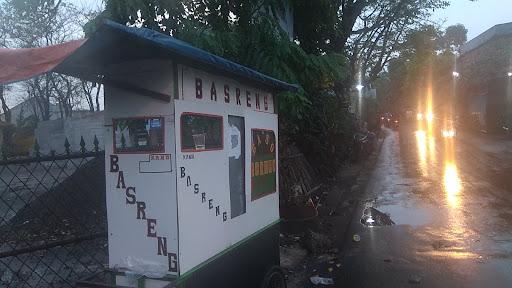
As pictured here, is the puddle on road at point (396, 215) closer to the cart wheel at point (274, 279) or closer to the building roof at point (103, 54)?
the cart wheel at point (274, 279)

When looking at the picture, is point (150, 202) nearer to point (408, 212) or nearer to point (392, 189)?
point (408, 212)

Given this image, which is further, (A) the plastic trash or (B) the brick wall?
(B) the brick wall

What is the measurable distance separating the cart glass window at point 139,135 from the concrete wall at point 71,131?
14.2 meters

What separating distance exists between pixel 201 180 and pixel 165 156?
37 centimetres

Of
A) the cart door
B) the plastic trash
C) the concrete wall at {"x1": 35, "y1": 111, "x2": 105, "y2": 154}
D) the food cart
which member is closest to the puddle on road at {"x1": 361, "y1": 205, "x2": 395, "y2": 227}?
the plastic trash

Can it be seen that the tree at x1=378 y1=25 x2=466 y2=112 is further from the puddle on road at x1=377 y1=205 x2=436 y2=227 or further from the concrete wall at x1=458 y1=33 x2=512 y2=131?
the puddle on road at x1=377 y1=205 x2=436 y2=227

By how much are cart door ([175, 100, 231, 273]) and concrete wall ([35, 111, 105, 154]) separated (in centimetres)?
1411

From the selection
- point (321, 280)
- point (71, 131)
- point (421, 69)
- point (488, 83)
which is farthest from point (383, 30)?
point (421, 69)

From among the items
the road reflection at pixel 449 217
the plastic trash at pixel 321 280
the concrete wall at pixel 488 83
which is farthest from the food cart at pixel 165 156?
the concrete wall at pixel 488 83

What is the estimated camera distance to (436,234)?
26.9ft

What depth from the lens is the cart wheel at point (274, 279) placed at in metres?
4.24

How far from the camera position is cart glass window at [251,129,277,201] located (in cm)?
418

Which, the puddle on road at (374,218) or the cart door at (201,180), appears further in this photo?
the puddle on road at (374,218)

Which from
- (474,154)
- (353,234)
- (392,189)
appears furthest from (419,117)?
(353,234)
